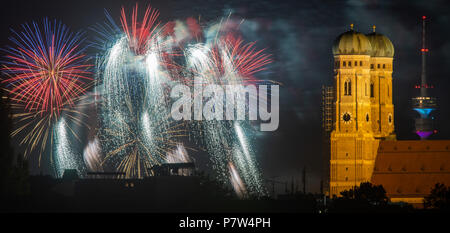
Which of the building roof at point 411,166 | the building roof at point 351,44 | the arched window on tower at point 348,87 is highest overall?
the building roof at point 351,44

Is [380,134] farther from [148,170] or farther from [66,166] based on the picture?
[66,166]

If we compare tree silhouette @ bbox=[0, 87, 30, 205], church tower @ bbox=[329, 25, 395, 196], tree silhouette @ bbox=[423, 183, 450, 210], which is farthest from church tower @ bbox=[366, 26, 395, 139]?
tree silhouette @ bbox=[0, 87, 30, 205]

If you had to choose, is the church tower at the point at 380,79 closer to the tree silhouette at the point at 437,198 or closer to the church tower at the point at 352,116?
the church tower at the point at 352,116

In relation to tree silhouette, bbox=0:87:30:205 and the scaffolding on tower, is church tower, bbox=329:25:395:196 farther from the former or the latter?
tree silhouette, bbox=0:87:30:205

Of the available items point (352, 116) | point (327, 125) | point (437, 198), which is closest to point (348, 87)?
point (352, 116)

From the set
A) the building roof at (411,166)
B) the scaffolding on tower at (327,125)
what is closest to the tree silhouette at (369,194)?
the building roof at (411,166)

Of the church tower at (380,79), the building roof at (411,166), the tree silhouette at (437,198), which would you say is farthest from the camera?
the church tower at (380,79)

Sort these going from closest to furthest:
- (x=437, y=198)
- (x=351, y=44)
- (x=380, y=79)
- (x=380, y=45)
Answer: (x=437, y=198) < (x=351, y=44) < (x=380, y=45) < (x=380, y=79)

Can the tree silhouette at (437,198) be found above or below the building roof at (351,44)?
below

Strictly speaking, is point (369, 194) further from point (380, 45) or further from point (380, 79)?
point (380, 45)

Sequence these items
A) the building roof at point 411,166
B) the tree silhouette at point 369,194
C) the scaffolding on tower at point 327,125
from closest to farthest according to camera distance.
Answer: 1. the tree silhouette at point 369,194
2. the building roof at point 411,166
3. the scaffolding on tower at point 327,125
